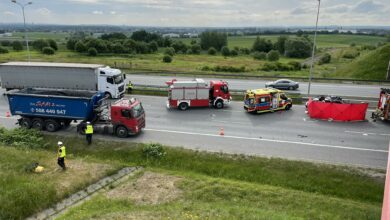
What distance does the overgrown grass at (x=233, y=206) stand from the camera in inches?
517

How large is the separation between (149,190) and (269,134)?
10840 mm

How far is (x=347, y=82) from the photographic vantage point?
47.0 metres

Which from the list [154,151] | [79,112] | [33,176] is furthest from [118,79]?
[33,176]

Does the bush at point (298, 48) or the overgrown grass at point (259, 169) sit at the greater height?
the bush at point (298, 48)

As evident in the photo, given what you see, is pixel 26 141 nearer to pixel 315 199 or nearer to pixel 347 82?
pixel 315 199

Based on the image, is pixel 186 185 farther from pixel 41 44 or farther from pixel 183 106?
pixel 41 44

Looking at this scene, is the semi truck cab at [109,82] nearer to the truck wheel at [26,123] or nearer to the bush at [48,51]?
the truck wheel at [26,123]

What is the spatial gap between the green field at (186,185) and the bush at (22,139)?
9 centimetres

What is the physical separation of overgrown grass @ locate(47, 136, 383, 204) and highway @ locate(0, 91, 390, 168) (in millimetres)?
1327

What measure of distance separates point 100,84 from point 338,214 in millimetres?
25052

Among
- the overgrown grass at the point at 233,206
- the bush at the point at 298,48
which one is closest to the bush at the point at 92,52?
the bush at the point at 298,48

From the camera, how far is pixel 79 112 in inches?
896

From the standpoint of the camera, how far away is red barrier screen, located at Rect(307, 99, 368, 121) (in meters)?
27.1

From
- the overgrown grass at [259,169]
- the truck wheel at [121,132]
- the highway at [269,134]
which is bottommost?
the overgrown grass at [259,169]
